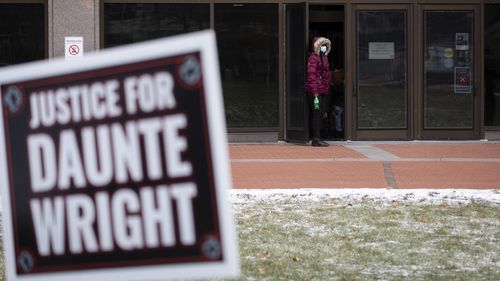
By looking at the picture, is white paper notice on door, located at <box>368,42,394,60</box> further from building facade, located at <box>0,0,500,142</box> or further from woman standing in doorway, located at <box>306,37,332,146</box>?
woman standing in doorway, located at <box>306,37,332,146</box>

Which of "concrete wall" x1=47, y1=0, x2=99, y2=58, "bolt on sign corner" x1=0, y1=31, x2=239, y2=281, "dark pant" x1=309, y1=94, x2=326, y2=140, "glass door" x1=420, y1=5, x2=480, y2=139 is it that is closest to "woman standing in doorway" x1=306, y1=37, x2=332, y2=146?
"dark pant" x1=309, y1=94, x2=326, y2=140

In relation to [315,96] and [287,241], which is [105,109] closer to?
[287,241]

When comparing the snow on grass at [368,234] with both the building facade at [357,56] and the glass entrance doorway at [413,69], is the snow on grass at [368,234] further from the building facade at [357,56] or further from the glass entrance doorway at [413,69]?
the glass entrance doorway at [413,69]

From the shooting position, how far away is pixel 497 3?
17.0 m

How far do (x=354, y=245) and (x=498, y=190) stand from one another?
3202mm

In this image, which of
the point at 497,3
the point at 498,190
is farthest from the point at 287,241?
the point at 497,3

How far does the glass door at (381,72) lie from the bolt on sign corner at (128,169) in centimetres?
1447

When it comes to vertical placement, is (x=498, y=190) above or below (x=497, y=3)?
below

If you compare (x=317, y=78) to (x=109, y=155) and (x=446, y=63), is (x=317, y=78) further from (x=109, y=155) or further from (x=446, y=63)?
(x=109, y=155)

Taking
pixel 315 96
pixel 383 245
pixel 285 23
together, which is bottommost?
pixel 383 245

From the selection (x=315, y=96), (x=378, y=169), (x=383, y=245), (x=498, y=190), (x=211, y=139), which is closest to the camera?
(x=211, y=139)

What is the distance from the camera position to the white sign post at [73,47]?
16.1 meters

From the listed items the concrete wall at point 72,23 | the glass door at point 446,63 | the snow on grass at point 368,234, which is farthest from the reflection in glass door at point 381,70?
the snow on grass at point 368,234

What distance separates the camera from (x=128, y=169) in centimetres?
265
